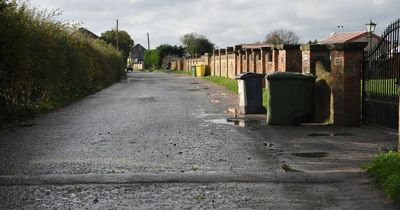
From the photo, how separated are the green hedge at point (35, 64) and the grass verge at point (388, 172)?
Answer: 8.80 m

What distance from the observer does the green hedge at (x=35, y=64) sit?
13.2m

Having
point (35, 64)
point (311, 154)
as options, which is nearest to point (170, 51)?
point (35, 64)

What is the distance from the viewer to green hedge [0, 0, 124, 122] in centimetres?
1320

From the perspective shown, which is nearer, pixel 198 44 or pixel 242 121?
pixel 242 121

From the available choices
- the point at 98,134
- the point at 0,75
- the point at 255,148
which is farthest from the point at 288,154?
the point at 0,75

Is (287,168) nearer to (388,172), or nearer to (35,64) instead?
(388,172)

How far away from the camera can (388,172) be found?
681 cm

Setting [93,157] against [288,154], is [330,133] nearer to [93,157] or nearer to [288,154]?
[288,154]

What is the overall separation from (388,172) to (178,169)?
2851mm

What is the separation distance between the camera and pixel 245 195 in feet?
21.3

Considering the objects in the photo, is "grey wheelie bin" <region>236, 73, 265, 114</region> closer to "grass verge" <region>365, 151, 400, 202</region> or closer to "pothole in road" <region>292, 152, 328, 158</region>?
"pothole in road" <region>292, 152, 328, 158</region>

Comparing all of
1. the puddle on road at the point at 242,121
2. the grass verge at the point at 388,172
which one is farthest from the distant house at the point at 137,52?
the grass verge at the point at 388,172

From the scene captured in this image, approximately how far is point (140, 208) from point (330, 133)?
6515 millimetres

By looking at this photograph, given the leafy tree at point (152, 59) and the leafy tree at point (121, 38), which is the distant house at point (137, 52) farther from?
the leafy tree at point (121, 38)
